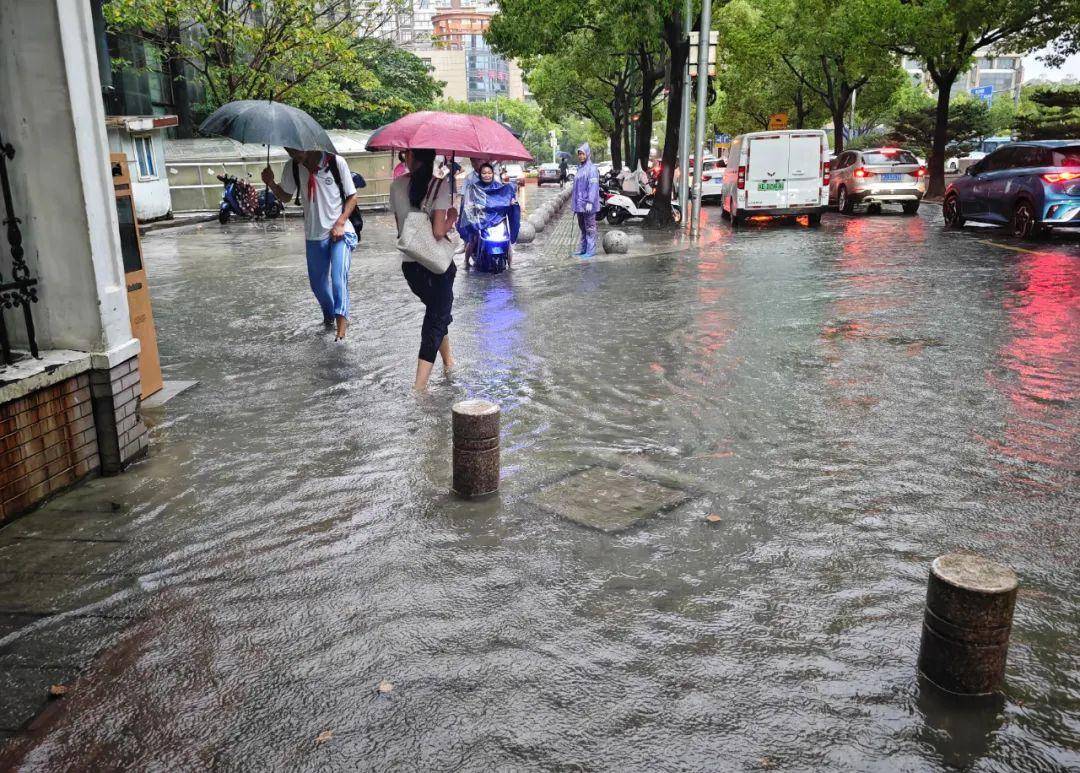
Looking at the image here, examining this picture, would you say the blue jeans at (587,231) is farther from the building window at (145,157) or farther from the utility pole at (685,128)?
the building window at (145,157)

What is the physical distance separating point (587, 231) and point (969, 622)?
13.3m

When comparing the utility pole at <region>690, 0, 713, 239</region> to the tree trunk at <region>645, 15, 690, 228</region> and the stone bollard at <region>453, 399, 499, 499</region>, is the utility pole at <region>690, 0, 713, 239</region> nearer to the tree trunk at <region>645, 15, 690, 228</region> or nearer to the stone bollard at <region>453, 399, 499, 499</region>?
the tree trunk at <region>645, 15, 690, 228</region>

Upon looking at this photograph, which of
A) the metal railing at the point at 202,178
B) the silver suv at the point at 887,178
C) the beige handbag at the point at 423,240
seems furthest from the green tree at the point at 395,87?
the beige handbag at the point at 423,240

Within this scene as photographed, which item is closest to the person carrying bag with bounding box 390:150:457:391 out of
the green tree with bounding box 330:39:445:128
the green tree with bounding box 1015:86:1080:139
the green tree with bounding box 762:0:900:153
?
the green tree with bounding box 762:0:900:153

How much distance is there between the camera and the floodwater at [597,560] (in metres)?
2.89

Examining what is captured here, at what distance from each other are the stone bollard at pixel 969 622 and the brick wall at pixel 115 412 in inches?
168

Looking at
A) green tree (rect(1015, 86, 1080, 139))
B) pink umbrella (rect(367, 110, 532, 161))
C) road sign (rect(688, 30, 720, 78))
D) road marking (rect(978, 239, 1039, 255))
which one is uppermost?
road sign (rect(688, 30, 720, 78))

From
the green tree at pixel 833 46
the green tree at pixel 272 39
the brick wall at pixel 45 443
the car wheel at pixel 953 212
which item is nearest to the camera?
the brick wall at pixel 45 443

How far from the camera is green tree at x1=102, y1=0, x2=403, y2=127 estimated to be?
849 inches

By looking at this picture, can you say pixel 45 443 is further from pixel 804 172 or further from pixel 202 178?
pixel 202 178

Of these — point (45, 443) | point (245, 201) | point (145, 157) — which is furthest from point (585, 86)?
point (45, 443)

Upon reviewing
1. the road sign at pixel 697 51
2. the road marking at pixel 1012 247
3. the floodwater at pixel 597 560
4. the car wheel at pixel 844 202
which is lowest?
the floodwater at pixel 597 560

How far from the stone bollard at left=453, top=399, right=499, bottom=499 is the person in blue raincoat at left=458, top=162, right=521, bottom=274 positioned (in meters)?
9.29

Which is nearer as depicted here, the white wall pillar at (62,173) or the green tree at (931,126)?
the white wall pillar at (62,173)
